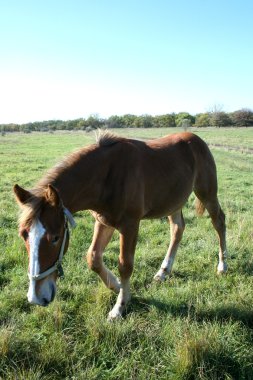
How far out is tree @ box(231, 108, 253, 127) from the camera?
71.2 metres

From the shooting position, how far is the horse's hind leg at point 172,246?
4945mm

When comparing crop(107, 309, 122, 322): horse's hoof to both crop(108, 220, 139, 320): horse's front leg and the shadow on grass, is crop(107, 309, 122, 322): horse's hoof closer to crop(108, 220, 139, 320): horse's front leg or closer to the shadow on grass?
crop(108, 220, 139, 320): horse's front leg

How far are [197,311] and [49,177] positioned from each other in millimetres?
2261

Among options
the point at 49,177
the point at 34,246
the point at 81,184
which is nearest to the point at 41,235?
the point at 34,246

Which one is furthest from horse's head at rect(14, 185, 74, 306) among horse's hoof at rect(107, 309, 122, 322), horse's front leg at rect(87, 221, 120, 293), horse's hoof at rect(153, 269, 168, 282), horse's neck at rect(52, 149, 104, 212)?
horse's hoof at rect(153, 269, 168, 282)

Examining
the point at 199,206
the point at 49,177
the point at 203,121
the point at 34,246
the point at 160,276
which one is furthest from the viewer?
the point at 203,121

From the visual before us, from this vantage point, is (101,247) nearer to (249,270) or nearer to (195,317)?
(195,317)

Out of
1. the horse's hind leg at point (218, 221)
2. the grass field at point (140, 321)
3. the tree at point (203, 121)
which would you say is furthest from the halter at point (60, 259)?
the tree at point (203, 121)

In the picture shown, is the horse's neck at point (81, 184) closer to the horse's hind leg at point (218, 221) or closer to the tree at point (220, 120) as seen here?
the horse's hind leg at point (218, 221)

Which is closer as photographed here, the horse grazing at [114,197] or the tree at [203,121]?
the horse grazing at [114,197]

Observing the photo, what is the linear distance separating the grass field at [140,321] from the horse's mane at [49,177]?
3.80 feet

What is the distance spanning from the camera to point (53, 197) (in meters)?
3.04

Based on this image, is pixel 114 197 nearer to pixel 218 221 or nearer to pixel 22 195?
pixel 22 195

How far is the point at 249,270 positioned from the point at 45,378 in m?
3.42
